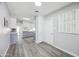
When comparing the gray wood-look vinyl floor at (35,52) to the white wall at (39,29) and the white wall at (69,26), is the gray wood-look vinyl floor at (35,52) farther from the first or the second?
the white wall at (39,29)

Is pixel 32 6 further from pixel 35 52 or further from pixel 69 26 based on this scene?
pixel 35 52

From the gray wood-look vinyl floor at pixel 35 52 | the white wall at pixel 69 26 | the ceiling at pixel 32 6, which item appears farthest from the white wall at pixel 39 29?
the white wall at pixel 69 26

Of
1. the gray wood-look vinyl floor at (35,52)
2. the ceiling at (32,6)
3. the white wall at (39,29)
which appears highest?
the ceiling at (32,6)

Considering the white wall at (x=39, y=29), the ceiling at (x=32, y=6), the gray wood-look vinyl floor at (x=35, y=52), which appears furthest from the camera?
the white wall at (x=39, y=29)

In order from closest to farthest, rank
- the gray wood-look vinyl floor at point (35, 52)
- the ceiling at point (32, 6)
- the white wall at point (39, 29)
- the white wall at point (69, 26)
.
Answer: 1. the white wall at point (69, 26)
2. the gray wood-look vinyl floor at point (35, 52)
3. the ceiling at point (32, 6)
4. the white wall at point (39, 29)

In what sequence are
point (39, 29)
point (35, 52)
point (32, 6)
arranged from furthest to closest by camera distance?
point (39, 29) < point (32, 6) < point (35, 52)

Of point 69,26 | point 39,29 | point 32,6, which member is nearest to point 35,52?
point 69,26

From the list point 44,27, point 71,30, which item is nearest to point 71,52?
point 71,30

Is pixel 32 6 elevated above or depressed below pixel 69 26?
above

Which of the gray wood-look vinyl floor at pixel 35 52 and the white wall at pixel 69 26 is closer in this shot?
the white wall at pixel 69 26

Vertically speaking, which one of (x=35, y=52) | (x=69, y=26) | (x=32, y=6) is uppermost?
(x=32, y=6)

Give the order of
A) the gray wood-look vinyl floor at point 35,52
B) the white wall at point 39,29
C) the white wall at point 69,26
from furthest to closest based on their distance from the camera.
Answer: the white wall at point 39,29 < the gray wood-look vinyl floor at point 35,52 < the white wall at point 69,26

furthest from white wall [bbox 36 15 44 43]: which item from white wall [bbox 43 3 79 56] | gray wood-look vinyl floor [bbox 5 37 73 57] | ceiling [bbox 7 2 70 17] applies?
white wall [bbox 43 3 79 56]

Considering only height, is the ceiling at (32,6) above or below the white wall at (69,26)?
above
